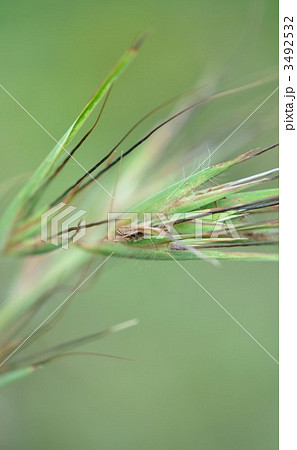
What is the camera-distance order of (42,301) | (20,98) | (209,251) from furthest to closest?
(20,98) → (42,301) → (209,251)

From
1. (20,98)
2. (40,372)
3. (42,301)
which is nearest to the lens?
(42,301)

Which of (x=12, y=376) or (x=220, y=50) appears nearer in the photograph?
(x=12, y=376)

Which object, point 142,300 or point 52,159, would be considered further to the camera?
point 142,300

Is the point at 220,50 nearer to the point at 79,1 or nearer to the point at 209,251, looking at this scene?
the point at 79,1

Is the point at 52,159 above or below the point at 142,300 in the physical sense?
above

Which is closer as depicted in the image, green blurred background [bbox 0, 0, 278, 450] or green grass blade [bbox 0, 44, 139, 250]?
green grass blade [bbox 0, 44, 139, 250]

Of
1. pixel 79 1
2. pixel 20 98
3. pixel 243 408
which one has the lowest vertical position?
pixel 243 408

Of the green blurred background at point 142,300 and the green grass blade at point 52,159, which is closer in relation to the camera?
the green grass blade at point 52,159
